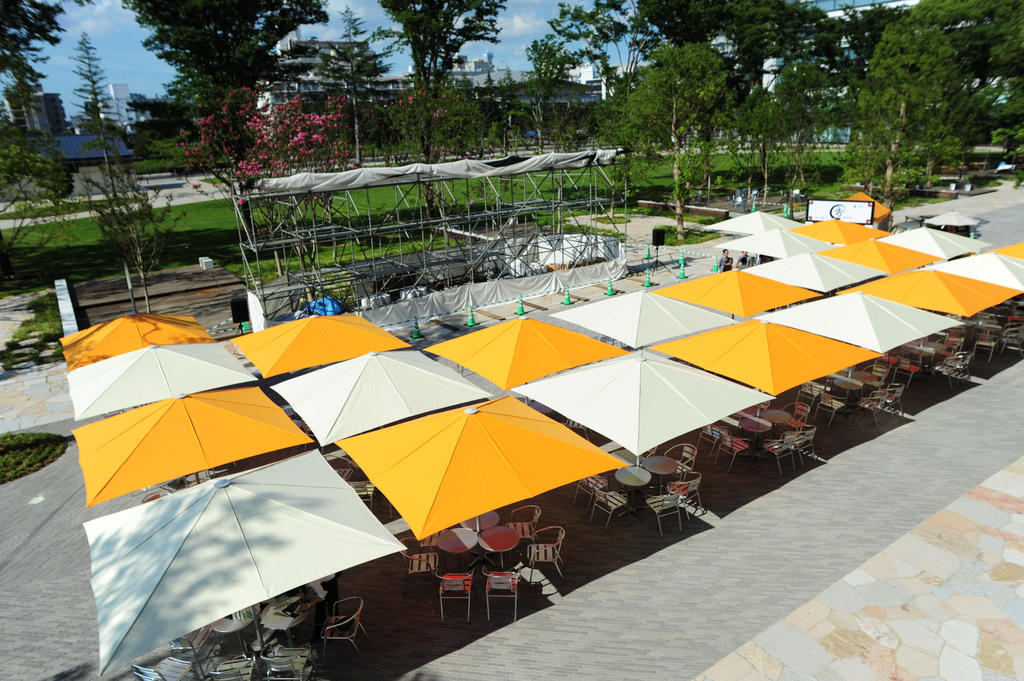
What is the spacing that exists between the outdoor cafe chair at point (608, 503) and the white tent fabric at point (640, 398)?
1238 mm

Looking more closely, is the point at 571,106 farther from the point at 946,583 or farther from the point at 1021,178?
the point at 946,583

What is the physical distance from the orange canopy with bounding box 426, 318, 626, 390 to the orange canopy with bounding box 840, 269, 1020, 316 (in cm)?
617

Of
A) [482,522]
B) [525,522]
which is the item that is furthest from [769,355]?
[482,522]

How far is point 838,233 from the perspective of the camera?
2069 cm

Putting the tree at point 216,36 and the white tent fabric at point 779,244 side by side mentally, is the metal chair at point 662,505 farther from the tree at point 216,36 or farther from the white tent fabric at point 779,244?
the tree at point 216,36

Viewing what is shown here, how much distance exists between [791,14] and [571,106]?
28.3 metres

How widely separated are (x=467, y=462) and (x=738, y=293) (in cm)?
901

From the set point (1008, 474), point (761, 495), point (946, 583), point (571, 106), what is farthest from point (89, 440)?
point (571, 106)

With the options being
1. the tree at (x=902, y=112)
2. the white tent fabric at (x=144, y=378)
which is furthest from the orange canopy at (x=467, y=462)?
the tree at (x=902, y=112)

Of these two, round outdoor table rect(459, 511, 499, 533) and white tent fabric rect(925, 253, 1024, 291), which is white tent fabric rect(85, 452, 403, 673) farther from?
white tent fabric rect(925, 253, 1024, 291)

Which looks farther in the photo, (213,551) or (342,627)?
(342,627)

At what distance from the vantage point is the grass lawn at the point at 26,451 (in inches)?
455

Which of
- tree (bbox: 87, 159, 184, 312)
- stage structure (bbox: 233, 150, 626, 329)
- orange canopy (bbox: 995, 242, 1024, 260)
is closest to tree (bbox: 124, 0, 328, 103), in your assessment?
stage structure (bbox: 233, 150, 626, 329)

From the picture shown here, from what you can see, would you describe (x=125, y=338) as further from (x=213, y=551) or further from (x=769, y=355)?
(x=769, y=355)
